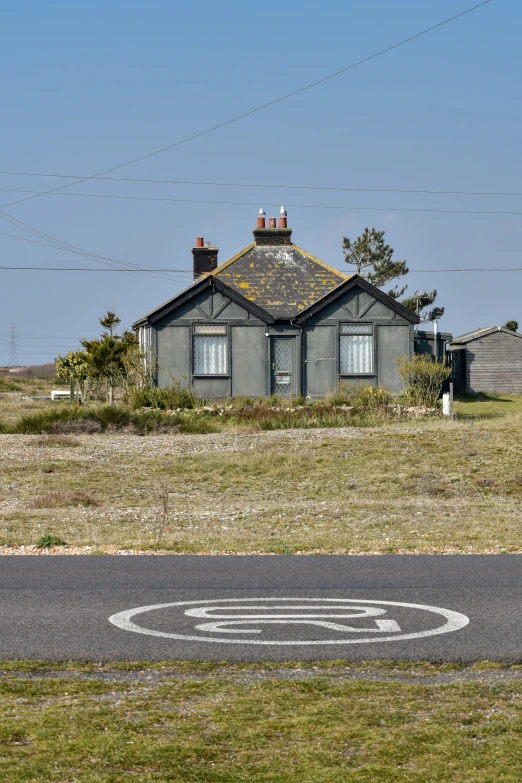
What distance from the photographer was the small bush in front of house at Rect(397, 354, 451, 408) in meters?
32.4

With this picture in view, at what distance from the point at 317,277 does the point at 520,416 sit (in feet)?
40.2

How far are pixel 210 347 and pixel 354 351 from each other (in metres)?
5.23

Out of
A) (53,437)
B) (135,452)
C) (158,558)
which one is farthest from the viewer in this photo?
(53,437)

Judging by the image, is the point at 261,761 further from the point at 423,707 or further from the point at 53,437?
the point at 53,437

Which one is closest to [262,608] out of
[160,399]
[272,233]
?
[160,399]

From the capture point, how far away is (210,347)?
118 ft

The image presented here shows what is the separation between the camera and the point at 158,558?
36.3 ft

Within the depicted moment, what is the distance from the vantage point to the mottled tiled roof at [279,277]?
121 feet

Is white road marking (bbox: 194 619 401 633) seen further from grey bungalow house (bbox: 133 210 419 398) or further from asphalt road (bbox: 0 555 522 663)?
grey bungalow house (bbox: 133 210 419 398)

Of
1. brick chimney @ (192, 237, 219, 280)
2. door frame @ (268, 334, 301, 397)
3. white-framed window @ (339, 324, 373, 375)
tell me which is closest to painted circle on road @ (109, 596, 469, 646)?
door frame @ (268, 334, 301, 397)

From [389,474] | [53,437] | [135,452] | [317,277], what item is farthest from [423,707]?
[317,277]

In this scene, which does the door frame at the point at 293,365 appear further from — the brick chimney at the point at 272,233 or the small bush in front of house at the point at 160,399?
the brick chimney at the point at 272,233

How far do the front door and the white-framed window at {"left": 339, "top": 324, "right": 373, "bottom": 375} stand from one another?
71.5 inches

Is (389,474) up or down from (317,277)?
down
